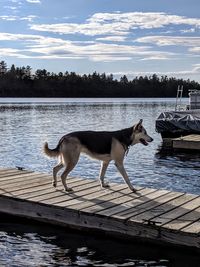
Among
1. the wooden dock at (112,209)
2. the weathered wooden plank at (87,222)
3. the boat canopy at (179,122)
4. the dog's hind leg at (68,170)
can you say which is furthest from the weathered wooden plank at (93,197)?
the boat canopy at (179,122)

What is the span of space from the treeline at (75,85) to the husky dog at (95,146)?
161944 millimetres

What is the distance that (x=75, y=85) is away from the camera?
183 meters

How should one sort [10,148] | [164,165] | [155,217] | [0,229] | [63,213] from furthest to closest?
[10,148] → [164,165] → [0,229] → [63,213] → [155,217]

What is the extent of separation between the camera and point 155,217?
907 cm

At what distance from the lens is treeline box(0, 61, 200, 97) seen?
574 feet

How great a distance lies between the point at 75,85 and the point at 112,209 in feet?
574

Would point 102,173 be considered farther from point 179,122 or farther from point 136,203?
point 179,122

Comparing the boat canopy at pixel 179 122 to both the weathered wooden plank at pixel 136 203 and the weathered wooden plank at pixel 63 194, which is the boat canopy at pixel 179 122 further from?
the weathered wooden plank at pixel 136 203

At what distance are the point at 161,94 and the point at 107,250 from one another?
7352 inches

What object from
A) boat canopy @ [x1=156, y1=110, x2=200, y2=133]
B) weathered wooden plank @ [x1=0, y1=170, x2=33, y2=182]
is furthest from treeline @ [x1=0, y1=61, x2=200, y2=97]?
weathered wooden plank @ [x1=0, y1=170, x2=33, y2=182]

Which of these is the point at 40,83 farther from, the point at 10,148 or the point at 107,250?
the point at 107,250

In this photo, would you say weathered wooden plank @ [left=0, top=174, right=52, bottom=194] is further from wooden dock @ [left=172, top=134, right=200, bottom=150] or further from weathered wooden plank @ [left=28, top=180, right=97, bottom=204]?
wooden dock @ [left=172, top=134, right=200, bottom=150]

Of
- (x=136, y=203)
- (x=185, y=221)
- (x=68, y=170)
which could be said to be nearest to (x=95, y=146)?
(x=68, y=170)

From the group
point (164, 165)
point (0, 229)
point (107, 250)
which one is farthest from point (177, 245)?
point (164, 165)
